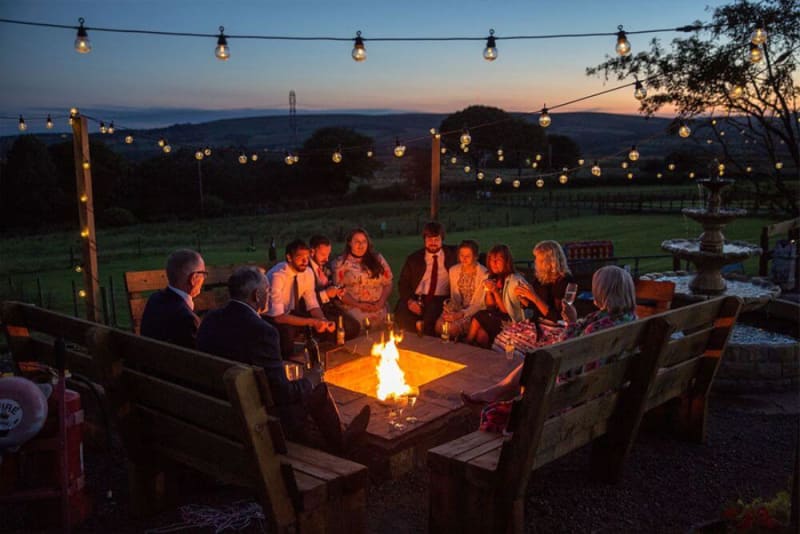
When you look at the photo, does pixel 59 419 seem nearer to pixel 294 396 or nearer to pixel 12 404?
pixel 12 404

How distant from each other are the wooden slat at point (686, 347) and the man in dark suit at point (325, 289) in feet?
10.6

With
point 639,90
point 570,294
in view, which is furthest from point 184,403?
point 639,90

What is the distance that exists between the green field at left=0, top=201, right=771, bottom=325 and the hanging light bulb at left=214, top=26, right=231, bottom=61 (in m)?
7.86

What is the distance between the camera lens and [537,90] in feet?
161

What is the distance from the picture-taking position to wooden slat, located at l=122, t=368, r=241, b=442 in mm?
3129

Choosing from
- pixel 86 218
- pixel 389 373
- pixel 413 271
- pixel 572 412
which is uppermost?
pixel 86 218

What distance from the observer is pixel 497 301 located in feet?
21.0

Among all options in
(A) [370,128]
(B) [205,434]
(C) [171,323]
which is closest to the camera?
(B) [205,434]

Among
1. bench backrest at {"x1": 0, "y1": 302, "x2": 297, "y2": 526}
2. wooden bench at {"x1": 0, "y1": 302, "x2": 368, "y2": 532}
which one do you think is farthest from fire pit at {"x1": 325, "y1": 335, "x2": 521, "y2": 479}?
bench backrest at {"x1": 0, "y1": 302, "x2": 297, "y2": 526}

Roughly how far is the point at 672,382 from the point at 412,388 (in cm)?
183

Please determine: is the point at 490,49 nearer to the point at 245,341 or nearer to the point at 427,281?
the point at 427,281

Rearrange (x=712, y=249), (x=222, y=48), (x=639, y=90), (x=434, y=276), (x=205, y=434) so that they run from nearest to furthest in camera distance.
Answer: (x=205, y=434) → (x=222, y=48) → (x=434, y=276) → (x=712, y=249) → (x=639, y=90)

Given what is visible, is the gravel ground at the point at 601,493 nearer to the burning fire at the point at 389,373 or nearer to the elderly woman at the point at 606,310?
the burning fire at the point at 389,373

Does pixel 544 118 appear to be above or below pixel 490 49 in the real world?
below
